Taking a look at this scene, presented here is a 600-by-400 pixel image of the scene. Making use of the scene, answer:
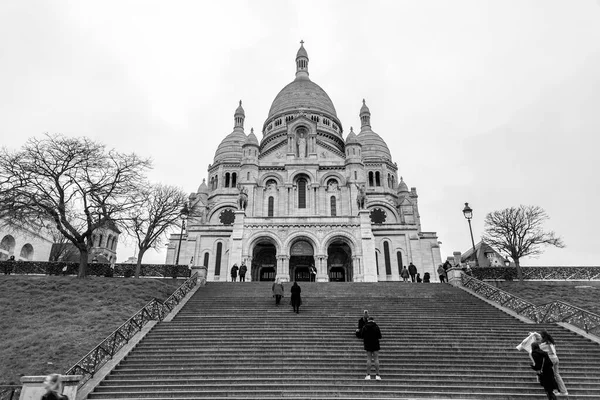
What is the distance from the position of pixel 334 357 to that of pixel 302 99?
155 ft

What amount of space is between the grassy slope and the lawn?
63.6ft

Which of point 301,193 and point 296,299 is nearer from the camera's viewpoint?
point 296,299

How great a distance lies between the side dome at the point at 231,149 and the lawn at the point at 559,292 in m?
Answer: 35.1

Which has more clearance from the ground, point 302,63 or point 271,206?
point 302,63

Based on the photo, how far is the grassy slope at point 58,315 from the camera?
1169cm

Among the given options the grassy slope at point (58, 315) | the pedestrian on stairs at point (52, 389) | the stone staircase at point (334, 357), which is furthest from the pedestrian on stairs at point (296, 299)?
the pedestrian on stairs at point (52, 389)

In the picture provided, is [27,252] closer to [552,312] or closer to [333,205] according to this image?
[333,205]

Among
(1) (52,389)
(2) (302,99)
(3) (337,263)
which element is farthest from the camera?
(2) (302,99)

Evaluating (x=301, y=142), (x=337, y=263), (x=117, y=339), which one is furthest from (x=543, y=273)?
(x=117, y=339)

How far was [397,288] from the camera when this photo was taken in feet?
70.4

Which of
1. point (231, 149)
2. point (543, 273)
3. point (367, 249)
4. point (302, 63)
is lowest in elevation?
point (543, 273)

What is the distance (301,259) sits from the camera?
34.3 m

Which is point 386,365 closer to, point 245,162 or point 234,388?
point 234,388

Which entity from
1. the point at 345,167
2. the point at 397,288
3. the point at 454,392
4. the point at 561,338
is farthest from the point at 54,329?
the point at 345,167
